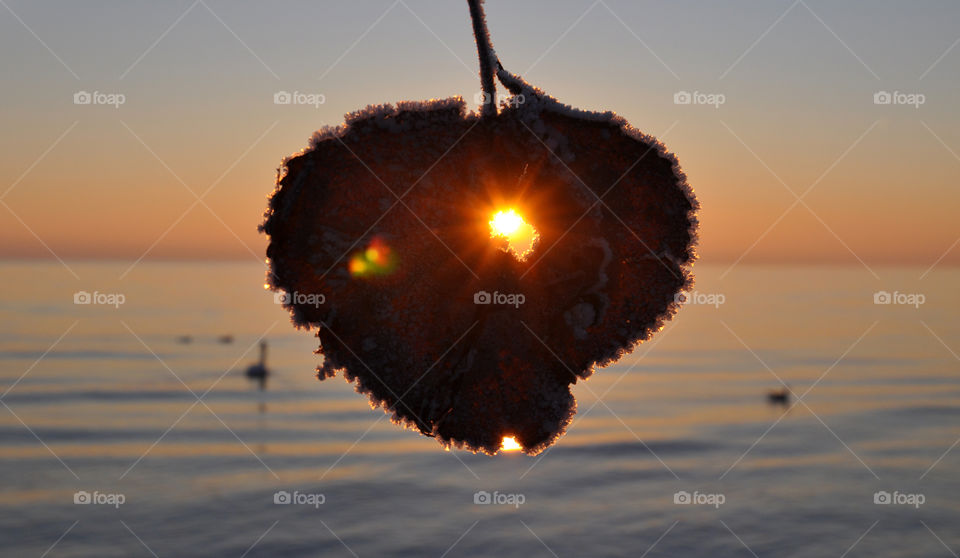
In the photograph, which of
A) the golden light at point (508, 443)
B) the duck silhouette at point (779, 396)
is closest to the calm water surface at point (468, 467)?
the duck silhouette at point (779, 396)

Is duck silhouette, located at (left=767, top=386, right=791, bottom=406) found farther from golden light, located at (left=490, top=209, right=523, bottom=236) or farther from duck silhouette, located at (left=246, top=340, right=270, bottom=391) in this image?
golden light, located at (left=490, top=209, right=523, bottom=236)

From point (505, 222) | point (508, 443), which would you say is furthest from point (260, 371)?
point (505, 222)

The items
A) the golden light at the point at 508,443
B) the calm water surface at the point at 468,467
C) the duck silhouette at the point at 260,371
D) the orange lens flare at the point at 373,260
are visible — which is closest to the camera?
the orange lens flare at the point at 373,260

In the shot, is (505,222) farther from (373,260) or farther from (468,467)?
(468,467)

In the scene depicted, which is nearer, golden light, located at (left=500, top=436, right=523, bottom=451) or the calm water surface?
golden light, located at (left=500, top=436, right=523, bottom=451)

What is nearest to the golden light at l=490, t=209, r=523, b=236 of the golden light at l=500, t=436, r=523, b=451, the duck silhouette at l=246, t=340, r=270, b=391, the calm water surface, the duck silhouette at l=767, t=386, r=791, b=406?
the golden light at l=500, t=436, r=523, b=451

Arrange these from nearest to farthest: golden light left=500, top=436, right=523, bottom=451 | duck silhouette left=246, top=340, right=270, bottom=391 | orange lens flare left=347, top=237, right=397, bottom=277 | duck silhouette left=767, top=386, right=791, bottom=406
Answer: orange lens flare left=347, top=237, right=397, bottom=277 → golden light left=500, top=436, right=523, bottom=451 → duck silhouette left=767, top=386, right=791, bottom=406 → duck silhouette left=246, top=340, right=270, bottom=391

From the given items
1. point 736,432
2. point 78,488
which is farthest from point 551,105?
point 736,432

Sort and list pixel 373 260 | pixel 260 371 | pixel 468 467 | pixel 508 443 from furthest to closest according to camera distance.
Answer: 1. pixel 260 371
2. pixel 468 467
3. pixel 508 443
4. pixel 373 260

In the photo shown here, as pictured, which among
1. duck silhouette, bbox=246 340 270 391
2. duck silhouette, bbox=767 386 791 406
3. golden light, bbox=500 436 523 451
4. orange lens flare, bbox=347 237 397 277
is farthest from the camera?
duck silhouette, bbox=246 340 270 391

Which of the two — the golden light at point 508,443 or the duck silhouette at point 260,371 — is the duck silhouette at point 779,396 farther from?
the golden light at point 508,443

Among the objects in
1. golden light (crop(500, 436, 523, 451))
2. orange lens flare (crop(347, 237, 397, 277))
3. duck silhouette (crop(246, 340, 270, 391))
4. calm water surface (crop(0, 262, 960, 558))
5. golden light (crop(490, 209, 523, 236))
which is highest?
duck silhouette (crop(246, 340, 270, 391))

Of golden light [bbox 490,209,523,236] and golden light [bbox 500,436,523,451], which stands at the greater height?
golden light [bbox 490,209,523,236]
